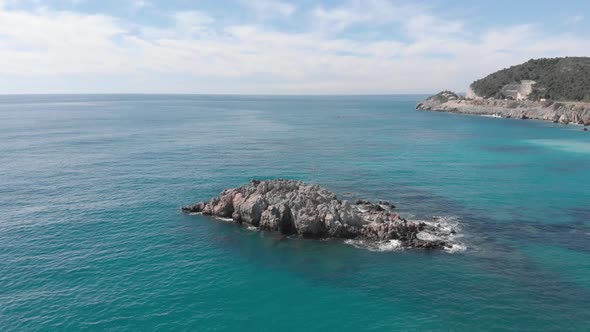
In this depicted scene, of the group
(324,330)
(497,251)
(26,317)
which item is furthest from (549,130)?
(26,317)

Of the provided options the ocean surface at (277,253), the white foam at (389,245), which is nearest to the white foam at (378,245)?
the white foam at (389,245)

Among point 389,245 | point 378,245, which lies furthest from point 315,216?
point 389,245

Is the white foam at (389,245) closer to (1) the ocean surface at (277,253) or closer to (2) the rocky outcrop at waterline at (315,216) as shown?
(2) the rocky outcrop at waterline at (315,216)

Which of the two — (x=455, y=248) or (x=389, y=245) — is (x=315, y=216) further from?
(x=455, y=248)

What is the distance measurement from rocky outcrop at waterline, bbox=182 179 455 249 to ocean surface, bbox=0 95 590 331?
2.46m

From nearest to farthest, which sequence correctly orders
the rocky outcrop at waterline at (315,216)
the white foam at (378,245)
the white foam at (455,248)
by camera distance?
the white foam at (455,248) → the white foam at (378,245) → the rocky outcrop at waterline at (315,216)

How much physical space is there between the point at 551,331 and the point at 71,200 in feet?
242

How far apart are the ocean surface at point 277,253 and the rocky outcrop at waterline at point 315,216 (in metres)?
2.46

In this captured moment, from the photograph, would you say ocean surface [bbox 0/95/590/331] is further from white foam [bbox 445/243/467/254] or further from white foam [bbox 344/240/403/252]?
white foam [bbox 445/243/467/254]

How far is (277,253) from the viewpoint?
185 ft

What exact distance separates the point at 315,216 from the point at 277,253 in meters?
8.46

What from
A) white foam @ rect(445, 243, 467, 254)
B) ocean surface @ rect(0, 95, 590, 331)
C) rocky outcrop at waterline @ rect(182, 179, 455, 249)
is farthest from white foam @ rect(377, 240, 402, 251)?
white foam @ rect(445, 243, 467, 254)

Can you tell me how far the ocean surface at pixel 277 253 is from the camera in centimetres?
4206

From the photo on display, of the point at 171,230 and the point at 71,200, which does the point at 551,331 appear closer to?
the point at 171,230
